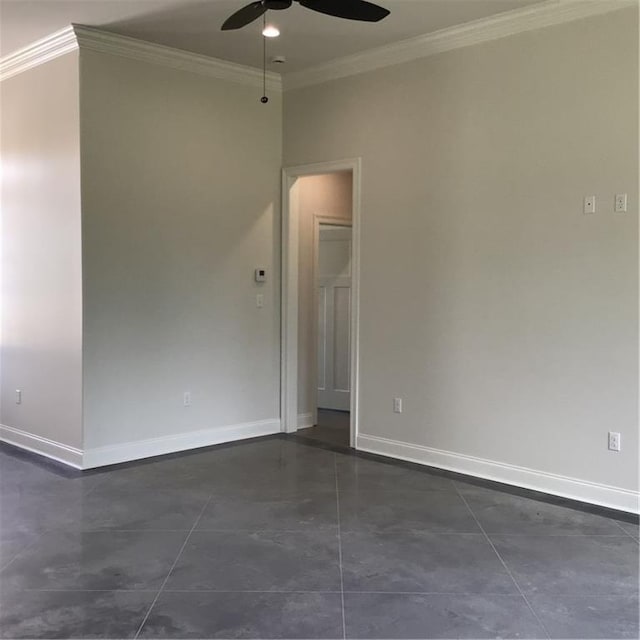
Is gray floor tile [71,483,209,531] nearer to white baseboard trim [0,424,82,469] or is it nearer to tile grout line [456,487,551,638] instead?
white baseboard trim [0,424,82,469]

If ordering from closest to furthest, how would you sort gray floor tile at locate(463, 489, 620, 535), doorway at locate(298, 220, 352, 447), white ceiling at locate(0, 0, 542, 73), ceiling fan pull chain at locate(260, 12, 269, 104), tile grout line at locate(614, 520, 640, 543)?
tile grout line at locate(614, 520, 640, 543), gray floor tile at locate(463, 489, 620, 535), white ceiling at locate(0, 0, 542, 73), ceiling fan pull chain at locate(260, 12, 269, 104), doorway at locate(298, 220, 352, 447)

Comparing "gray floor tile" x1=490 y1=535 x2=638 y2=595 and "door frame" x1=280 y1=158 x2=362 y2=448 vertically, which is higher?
"door frame" x1=280 y1=158 x2=362 y2=448

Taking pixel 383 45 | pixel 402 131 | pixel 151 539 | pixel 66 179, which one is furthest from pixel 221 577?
pixel 383 45

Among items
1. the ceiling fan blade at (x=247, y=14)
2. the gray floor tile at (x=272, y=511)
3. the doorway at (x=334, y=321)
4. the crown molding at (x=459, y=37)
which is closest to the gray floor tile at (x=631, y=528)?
the gray floor tile at (x=272, y=511)

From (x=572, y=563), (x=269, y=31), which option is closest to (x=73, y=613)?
(x=572, y=563)

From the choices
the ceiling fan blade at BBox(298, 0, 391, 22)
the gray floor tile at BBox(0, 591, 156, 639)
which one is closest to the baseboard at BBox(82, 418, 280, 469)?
the gray floor tile at BBox(0, 591, 156, 639)

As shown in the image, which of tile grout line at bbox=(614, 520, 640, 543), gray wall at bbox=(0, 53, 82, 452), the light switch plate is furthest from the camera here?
gray wall at bbox=(0, 53, 82, 452)

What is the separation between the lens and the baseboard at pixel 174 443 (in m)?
4.67

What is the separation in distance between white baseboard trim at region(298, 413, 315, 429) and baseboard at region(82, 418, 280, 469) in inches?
10.0

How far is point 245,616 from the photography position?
2.61m

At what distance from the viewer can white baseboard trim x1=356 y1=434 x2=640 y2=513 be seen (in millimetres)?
3854

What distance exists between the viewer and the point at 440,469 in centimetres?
467

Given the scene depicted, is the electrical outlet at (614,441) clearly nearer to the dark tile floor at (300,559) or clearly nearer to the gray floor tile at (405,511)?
the dark tile floor at (300,559)

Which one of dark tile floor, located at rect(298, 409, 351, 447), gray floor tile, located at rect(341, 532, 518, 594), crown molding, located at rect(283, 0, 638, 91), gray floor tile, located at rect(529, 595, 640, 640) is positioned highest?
crown molding, located at rect(283, 0, 638, 91)
